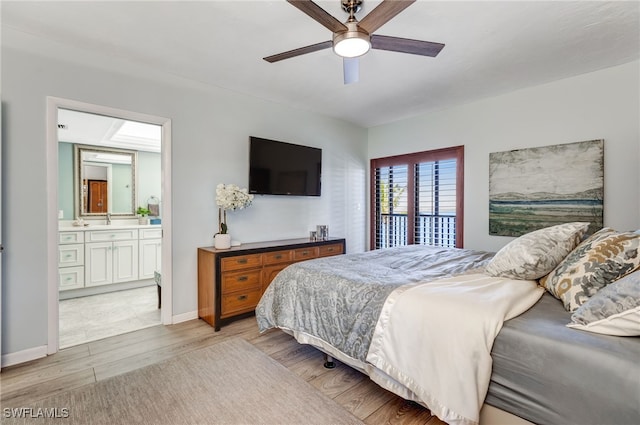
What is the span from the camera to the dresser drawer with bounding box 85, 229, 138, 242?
4.25 metres

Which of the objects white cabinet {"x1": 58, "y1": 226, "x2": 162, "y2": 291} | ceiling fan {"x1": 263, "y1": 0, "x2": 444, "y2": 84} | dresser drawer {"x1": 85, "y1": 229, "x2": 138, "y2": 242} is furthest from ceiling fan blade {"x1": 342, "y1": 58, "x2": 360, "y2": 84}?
dresser drawer {"x1": 85, "y1": 229, "x2": 138, "y2": 242}

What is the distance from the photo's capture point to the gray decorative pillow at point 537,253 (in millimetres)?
1737

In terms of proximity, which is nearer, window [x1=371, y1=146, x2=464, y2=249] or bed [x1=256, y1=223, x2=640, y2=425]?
bed [x1=256, y1=223, x2=640, y2=425]

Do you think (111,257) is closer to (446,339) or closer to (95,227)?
(95,227)

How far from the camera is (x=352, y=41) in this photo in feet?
5.99

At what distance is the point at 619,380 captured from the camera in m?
1.04

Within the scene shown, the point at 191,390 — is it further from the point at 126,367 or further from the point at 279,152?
the point at 279,152

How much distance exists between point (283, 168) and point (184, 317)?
214cm

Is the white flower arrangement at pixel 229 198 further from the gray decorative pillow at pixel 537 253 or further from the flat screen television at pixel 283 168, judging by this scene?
the gray decorative pillow at pixel 537 253

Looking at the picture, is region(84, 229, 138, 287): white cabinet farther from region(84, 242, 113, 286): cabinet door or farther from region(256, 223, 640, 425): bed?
region(256, 223, 640, 425): bed

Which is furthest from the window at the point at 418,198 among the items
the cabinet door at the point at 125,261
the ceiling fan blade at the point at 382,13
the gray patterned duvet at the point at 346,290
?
the cabinet door at the point at 125,261

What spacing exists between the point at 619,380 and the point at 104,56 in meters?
4.03

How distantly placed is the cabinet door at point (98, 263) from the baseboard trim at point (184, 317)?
189 cm

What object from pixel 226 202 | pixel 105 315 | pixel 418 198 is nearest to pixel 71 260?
pixel 105 315
